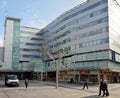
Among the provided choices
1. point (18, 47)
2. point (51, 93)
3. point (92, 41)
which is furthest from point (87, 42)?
point (18, 47)

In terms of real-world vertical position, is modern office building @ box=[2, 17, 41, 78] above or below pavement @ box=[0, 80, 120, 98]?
above

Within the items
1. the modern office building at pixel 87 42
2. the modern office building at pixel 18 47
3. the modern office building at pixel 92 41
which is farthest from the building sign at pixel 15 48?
the modern office building at pixel 92 41

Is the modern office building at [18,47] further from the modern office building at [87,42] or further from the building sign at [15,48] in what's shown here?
the modern office building at [87,42]

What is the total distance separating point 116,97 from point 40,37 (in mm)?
77603

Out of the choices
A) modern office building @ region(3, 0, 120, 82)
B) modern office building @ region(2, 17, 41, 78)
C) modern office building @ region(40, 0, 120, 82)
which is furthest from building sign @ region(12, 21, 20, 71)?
modern office building @ region(40, 0, 120, 82)

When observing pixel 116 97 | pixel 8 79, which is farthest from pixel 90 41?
pixel 116 97

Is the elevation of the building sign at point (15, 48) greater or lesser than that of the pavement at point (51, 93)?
greater

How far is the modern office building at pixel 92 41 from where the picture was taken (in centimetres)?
5300

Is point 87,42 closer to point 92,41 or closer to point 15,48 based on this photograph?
point 92,41

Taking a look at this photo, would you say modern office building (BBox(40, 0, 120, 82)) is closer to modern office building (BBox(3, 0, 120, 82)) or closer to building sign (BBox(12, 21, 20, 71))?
modern office building (BBox(3, 0, 120, 82))

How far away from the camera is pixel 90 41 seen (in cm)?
5791

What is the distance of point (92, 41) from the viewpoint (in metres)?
57.2

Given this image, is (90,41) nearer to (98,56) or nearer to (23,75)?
(98,56)

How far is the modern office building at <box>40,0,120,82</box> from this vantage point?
53000 mm
